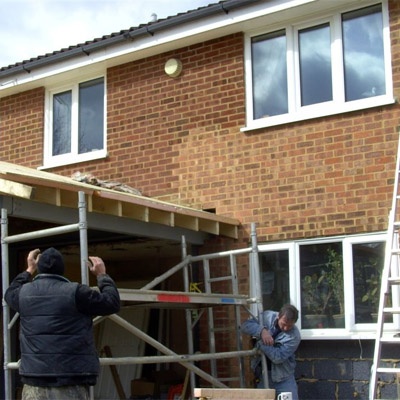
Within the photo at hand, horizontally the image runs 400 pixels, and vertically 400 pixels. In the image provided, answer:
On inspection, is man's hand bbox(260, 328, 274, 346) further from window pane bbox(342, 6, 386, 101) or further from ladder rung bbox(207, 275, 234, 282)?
window pane bbox(342, 6, 386, 101)

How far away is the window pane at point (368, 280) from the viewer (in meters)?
8.52

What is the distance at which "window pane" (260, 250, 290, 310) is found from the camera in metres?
9.17

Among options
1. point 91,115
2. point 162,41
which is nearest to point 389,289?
point 162,41

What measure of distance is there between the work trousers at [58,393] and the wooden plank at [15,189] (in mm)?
1702

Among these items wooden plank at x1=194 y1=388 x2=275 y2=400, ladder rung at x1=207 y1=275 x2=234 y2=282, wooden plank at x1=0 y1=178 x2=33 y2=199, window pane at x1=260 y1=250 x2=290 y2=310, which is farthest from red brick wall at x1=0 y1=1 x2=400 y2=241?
wooden plank at x1=0 y1=178 x2=33 y2=199

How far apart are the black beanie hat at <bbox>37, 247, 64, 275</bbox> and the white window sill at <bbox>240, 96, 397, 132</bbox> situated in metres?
4.47

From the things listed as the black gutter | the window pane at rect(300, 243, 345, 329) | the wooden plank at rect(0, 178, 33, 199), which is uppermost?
the black gutter

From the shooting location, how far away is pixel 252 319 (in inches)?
340

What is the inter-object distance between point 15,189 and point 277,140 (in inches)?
153

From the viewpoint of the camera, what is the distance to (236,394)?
641 cm

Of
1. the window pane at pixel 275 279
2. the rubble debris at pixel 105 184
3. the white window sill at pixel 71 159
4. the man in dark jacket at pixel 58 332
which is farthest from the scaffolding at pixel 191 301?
the white window sill at pixel 71 159

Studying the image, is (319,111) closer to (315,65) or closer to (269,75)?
(315,65)

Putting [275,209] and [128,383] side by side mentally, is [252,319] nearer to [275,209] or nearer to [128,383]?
[275,209]

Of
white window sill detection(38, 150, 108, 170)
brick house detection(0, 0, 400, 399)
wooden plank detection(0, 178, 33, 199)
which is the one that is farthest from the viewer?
white window sill detection(38, 150, 108, 170)
